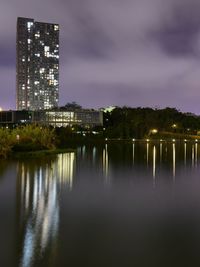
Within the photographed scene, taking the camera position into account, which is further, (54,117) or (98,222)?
(54,117)

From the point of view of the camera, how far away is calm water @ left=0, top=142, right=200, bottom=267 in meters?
7.78

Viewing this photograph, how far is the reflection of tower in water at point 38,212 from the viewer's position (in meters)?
8.00

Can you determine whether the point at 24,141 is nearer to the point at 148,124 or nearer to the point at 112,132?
the point at 112,132

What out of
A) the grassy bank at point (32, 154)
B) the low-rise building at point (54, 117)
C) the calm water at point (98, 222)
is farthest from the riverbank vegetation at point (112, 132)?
the calm water at point (98, 222)

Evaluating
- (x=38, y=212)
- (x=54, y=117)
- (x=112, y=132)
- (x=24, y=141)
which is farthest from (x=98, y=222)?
(x=54, y=117)

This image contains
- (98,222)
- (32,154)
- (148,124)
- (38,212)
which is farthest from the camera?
(148,124)

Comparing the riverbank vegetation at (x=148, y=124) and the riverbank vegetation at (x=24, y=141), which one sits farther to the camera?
the riverbank vegetation at (x=148, y=124)

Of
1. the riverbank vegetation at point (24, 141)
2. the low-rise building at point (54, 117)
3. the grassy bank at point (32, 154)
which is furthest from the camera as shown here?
the low-rise building at point (54, 117)

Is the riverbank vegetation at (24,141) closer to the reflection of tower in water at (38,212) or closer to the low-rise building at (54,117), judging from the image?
the reflection of tower in water at (38,212)

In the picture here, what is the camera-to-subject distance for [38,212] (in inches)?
452

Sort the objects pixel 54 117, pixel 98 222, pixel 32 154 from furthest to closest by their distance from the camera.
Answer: pixel 54 117 < pixel 32 154 < pixel 98 222

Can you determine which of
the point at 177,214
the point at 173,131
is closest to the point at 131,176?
the point at 177,214

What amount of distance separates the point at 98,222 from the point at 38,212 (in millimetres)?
2016

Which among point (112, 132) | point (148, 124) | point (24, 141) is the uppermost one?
point (148, 124)
